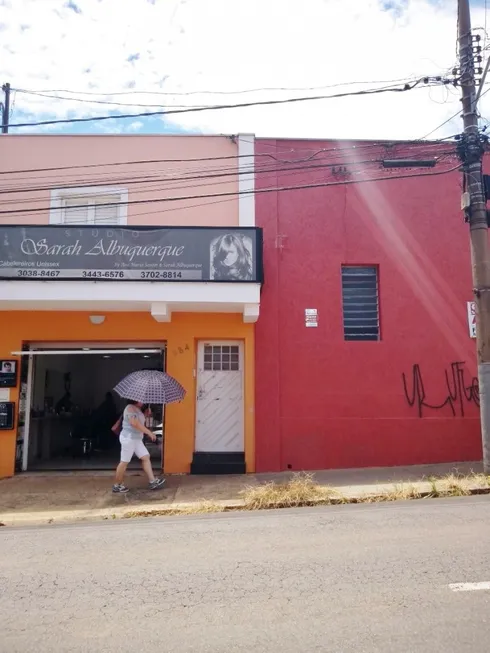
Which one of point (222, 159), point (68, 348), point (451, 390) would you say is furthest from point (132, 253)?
point (451, 390)

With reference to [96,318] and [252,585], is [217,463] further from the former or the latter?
[252,585]

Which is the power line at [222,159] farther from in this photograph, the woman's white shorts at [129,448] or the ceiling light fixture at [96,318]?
the woman's white shorts at [129,448]

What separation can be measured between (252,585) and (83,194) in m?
9.04

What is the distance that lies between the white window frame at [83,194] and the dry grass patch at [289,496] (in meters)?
6.19

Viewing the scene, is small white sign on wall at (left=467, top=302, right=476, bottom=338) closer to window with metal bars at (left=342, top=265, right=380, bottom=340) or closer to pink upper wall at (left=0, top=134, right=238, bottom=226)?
window with metal bars at (left=342, top=265, right=380, bottom=340)

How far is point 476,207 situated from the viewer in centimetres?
925

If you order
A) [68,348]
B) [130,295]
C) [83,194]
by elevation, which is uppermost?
[83,194]

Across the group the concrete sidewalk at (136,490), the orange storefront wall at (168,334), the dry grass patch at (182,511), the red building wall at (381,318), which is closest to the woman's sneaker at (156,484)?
the concrete sidewalk at (136,490)

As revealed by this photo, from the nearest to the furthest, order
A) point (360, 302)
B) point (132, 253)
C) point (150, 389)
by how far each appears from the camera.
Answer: point (150, 389) < point (132, 253) < point (360, 302)

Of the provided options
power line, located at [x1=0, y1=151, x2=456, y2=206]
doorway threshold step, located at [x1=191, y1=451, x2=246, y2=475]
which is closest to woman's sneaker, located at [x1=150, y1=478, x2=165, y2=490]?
doorway threshold step, located at [x1=191, y1=451, x2=246, y2=475]

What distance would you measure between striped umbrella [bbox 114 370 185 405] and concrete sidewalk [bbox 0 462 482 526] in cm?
153

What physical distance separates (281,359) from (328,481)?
8.59ft

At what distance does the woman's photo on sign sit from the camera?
32.7 feet

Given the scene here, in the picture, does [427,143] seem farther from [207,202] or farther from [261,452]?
[261,452]
